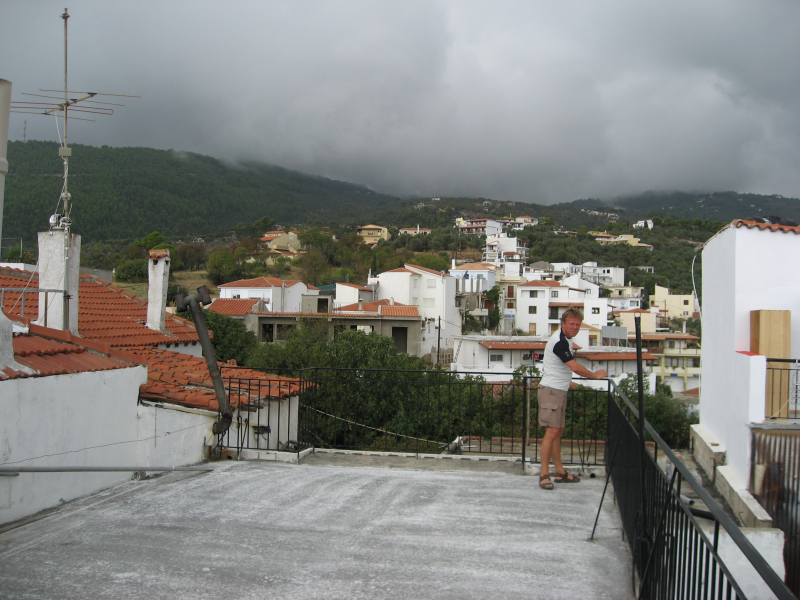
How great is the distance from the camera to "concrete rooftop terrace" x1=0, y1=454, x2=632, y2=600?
3391 mm

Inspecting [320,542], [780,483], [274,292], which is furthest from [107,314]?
[274,292]

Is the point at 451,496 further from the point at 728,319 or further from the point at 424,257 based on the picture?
the point at 424,257

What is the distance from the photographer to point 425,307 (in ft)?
176

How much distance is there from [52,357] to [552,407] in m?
4.84

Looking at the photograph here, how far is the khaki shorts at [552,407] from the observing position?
556cm

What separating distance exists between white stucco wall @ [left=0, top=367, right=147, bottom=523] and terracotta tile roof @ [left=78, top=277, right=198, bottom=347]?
4673 millimetres

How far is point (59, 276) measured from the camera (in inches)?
346

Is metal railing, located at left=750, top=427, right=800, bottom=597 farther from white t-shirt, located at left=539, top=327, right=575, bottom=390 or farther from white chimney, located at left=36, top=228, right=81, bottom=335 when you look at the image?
white chimney, located at left=36, top=228, right=81, bottom=335

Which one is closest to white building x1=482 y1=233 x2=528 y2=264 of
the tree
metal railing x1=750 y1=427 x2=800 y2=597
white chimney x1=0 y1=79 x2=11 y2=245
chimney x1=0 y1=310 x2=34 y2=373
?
the tree

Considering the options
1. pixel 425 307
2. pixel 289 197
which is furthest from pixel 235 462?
pixel 289 197

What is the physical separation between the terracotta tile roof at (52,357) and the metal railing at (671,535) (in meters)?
4.60

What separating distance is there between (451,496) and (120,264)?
61.1 metres

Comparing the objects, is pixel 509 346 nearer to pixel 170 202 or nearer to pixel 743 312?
pixel 743 312

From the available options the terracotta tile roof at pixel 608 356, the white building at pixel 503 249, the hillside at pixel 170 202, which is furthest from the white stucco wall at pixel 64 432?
the white building at pixel 503 249
